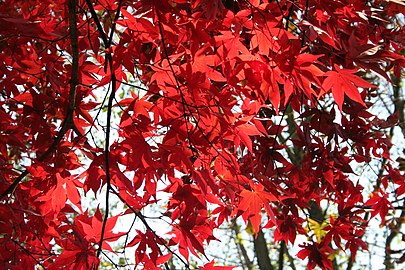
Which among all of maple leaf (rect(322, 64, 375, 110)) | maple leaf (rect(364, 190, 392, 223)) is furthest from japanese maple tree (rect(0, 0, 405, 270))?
maple leaf (rect(364, 190, 392, 223))

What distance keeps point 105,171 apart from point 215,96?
1.19 ft

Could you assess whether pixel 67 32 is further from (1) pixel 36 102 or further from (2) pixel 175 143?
(2) pixel 175 143

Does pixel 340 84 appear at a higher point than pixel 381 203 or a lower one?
lower

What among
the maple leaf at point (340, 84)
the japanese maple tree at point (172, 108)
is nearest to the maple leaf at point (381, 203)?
the japanese maple tree at point (172, 108)

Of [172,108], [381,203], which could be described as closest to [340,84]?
[172,108]

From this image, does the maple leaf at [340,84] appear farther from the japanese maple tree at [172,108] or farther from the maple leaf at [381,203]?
the maple leaf at [381,203]

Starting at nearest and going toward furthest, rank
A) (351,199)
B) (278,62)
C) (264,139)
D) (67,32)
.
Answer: (278,62), (67,32), (264,139), (351,199)

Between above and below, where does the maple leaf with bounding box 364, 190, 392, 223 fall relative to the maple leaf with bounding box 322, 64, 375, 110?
above

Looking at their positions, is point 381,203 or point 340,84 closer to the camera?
point 340,84

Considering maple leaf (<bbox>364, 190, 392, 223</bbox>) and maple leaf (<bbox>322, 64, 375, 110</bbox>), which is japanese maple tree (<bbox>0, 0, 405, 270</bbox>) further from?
maple leaf (<bbox>364, 190, 392, 223</bbox>)

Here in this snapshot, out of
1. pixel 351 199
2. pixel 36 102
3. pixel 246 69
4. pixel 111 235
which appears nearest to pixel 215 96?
pixel 246 69

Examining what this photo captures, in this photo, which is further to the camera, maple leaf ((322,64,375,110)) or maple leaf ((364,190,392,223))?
maple leaf ((364,190,392,223))

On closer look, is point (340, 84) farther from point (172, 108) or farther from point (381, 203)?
point (381, 203)

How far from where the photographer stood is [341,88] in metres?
1.35
